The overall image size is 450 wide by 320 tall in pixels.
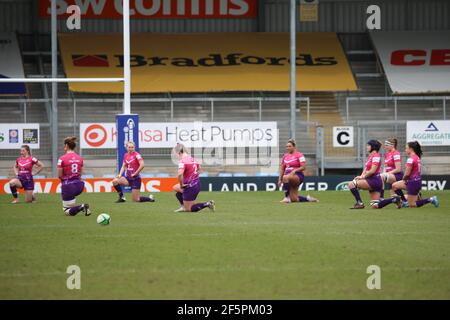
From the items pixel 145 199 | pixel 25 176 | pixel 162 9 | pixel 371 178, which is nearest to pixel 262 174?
pixel 145 199

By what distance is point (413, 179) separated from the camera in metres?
20.7

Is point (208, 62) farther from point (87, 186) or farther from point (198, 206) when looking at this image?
point (198, 206)

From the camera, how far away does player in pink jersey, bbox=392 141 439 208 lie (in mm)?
20328

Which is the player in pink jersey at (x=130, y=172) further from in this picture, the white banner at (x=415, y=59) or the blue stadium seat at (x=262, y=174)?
the white banner at (x=415, y=59)

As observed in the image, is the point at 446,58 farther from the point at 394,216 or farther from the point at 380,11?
the point at 394,216

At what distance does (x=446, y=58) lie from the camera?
39.8m

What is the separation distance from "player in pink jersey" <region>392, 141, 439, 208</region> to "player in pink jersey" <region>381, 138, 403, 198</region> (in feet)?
1.39

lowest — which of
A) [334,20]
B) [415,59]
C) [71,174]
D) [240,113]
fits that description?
[71,174]

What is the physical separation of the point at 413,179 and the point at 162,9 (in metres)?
23.5

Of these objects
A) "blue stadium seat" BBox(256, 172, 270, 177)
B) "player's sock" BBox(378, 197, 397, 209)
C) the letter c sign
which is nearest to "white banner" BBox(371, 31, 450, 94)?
the letter c sign

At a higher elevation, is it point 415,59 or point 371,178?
point 415,59

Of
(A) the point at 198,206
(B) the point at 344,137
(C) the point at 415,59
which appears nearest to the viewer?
(A) the point at 198,206

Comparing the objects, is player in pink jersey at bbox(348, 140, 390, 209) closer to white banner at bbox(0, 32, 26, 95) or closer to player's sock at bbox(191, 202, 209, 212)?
player's sock at bbox(191, 202, 209, 212)
